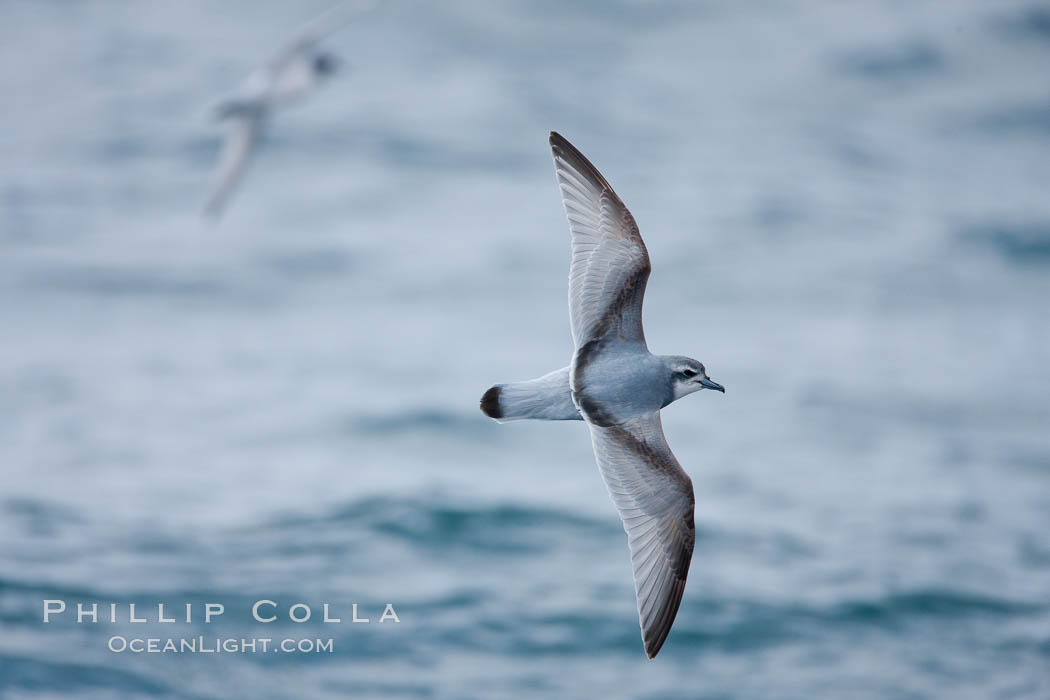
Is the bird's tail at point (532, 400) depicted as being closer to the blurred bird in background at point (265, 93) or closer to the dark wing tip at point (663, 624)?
the dark wing tip at point (663, 624)

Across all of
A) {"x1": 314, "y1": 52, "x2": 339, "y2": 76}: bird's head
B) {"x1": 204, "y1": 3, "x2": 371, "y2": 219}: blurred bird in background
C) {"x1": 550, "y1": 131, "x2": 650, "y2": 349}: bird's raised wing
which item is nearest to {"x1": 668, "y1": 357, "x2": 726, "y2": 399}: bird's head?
{"x1": 550, "y1": 131, "x2": 650, "y2": 349}: bird's raised wing

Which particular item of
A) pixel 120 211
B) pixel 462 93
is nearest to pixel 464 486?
pixel 120 211

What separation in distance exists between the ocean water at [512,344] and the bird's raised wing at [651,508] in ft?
18.2

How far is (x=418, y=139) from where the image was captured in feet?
70.2

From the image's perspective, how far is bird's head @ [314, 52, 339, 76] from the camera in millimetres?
11914

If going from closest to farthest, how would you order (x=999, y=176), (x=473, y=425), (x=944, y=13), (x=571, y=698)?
(x=571, y=698), (x=473, y=425), (x=999, y=176), (x=944, y=13)

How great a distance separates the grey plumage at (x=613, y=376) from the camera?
5941 millimetres

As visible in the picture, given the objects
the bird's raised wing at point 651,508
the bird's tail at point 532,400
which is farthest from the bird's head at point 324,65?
the bird's tail at point 532,400

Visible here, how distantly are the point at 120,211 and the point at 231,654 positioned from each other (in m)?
9.09

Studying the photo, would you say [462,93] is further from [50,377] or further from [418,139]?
[50,377]

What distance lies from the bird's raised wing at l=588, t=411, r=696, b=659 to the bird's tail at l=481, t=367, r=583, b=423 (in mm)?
341

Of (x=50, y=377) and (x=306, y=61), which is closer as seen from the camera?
(x=306, y=61)

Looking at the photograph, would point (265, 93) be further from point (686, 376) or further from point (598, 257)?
point (686, 376)

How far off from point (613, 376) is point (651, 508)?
88 cm
